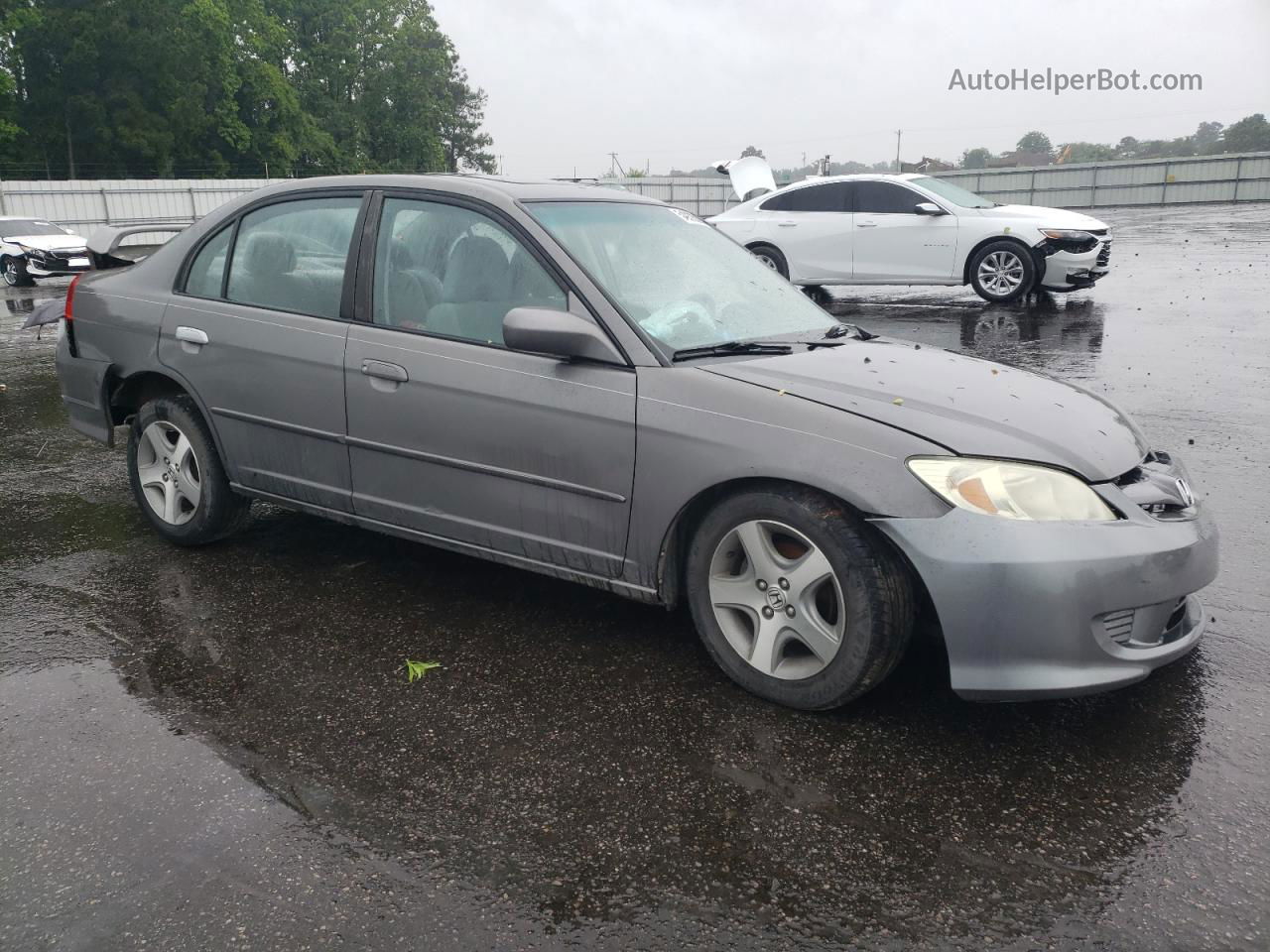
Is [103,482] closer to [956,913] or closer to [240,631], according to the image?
[240,631]

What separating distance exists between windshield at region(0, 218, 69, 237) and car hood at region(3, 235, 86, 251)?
0.23m

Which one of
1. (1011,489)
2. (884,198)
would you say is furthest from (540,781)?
(884,198)

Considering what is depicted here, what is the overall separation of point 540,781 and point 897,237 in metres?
11.4

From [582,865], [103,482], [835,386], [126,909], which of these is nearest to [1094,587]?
[835,386]

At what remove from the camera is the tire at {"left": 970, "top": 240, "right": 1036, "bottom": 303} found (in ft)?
41.0

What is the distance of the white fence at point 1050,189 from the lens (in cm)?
3631

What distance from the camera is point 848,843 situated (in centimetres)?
268

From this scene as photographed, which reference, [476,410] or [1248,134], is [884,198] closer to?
[476,410]

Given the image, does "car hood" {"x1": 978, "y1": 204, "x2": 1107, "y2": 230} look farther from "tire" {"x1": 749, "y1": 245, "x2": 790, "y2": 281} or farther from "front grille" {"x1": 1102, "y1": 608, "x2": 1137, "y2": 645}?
"front grille" {"x1": 1102, "y1": 608, "x2": 1137, "y2": 645}

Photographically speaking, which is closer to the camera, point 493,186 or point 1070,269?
point 493,186

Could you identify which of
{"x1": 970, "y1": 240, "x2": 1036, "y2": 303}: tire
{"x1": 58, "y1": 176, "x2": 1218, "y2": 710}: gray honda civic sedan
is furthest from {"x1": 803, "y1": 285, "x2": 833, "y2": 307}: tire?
{"x1": 58, "y1": 176, "x2": 1218, "y2": 710}: gray honda civic sedan

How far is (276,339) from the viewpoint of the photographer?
4.39m

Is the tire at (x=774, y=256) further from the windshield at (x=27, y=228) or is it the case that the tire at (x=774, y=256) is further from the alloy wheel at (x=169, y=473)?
the windshield at (x=27, y=228)

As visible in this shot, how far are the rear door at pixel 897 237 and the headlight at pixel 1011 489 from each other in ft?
34.2
